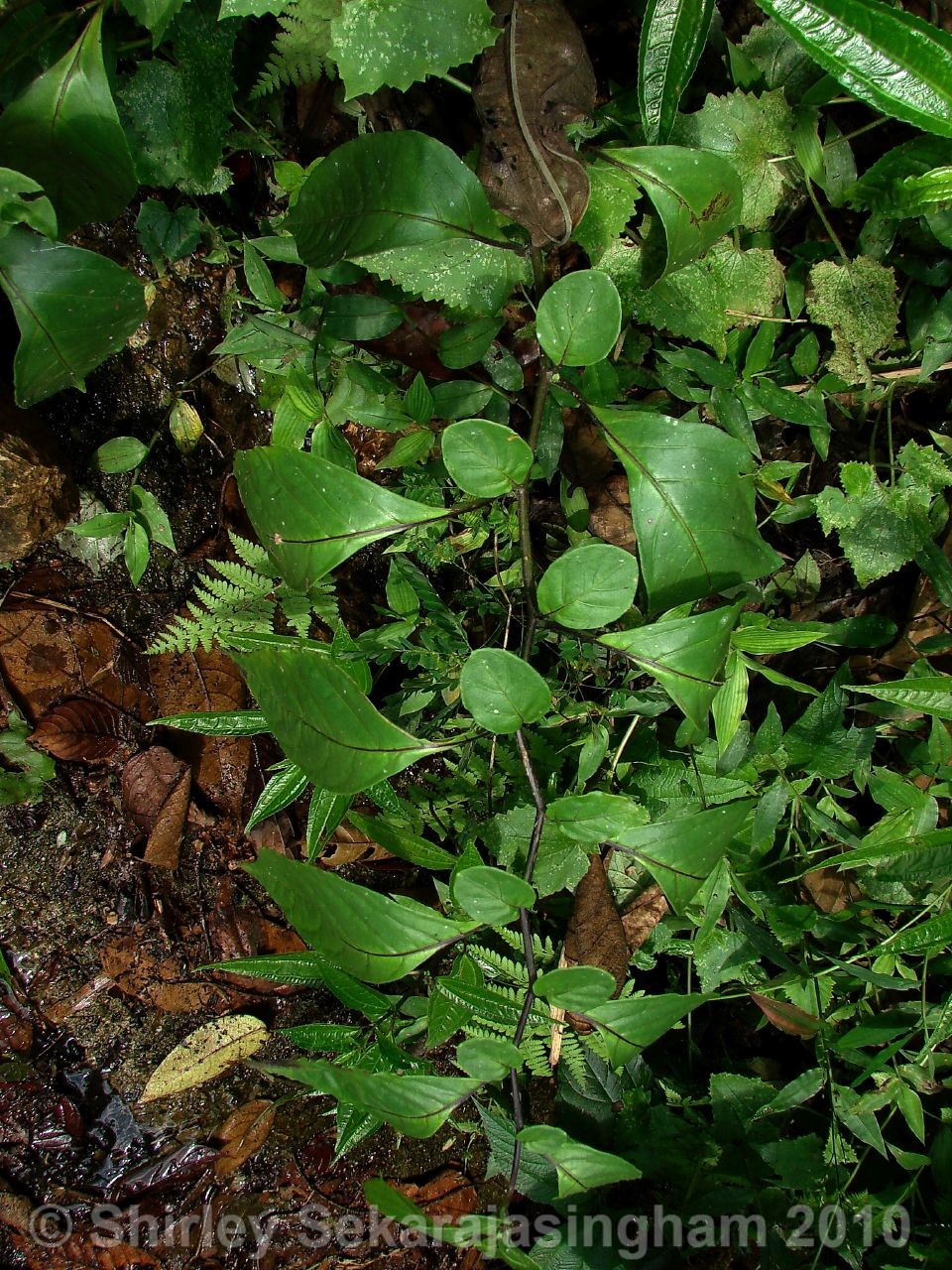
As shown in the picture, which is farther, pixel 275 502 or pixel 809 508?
pixel 809 508

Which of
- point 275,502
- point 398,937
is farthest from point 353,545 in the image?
point 398,937

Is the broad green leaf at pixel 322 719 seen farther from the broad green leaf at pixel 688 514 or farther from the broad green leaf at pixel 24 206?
the broad green leaf at pixel 24 206

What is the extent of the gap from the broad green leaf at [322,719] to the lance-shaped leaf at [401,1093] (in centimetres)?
37

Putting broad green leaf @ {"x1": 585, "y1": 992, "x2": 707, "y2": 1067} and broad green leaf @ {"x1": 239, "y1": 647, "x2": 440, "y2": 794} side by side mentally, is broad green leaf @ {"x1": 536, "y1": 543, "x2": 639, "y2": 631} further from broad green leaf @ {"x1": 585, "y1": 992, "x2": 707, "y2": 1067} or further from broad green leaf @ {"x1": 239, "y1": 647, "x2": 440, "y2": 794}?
broad green leaf @ {"x1": 585, "y1": 992, "x2": 707, "y2": 1067}

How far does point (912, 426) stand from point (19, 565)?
78.0 inches

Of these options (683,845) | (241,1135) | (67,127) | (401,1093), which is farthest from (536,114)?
(241,1135)

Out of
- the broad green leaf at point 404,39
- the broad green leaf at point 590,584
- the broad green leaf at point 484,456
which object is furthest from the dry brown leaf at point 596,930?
the broad green leaf at point 404,39

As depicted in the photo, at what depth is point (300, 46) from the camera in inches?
55.0

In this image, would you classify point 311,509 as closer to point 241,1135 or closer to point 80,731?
point 80,731

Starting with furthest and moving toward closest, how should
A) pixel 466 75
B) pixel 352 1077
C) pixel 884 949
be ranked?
pixel 884 949
pixel 466 75
pixel 352 1077

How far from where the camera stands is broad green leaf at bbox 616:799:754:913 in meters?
1.23

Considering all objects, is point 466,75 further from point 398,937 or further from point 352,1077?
point 352,1077

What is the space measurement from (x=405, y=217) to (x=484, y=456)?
40cm

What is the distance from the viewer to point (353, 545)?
119 cm
